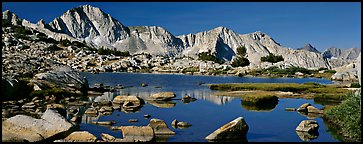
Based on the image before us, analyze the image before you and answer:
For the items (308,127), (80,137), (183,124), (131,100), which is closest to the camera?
(80,137)

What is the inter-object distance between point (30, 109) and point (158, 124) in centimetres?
1661

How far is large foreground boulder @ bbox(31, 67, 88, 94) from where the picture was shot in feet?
174

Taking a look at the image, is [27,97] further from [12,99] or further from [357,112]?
[357,112]

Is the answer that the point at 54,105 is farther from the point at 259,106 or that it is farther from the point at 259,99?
the point at 259,99

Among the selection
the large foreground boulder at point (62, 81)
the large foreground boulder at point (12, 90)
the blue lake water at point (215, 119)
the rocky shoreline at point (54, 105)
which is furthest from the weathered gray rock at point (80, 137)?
the large foreground boulder at point (62, 81)

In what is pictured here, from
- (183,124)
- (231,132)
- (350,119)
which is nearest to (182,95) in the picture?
(183,124)

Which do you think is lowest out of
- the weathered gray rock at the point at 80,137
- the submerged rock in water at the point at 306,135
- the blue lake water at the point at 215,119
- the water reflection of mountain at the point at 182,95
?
the submerged rock in water at the point at 306,135

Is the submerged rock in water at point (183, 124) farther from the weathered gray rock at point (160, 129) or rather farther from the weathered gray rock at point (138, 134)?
the weathered gray rock at point (138, 134)

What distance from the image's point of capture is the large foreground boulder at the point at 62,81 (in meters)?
52.9

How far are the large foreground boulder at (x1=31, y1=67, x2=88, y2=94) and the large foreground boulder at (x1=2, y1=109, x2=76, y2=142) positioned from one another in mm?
27288

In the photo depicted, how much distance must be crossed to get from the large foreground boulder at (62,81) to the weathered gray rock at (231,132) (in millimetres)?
32786

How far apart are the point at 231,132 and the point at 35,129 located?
479 inches

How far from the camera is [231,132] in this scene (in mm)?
25250

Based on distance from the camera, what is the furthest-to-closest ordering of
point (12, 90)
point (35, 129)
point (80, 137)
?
point (12, 90) < point (35, 129) < point (80, 137)
